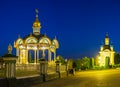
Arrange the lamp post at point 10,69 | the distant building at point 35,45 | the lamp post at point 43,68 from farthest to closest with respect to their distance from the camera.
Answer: the distant building at point 35,45 < the lamp post at point 43,68 < the lamp post at point 10,69

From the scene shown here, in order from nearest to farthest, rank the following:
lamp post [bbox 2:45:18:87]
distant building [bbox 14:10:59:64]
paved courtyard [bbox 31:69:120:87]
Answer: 1. lamp post [bbox 2:45:18:87]
2. paved courtyard [bbox 31:69:120:87]
3. distant building [bbox 14:10:59:64]

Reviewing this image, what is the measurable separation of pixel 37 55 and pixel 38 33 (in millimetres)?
4065

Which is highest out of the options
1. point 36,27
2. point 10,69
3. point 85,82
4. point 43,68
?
point 36,27

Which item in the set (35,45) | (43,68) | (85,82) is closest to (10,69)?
(85,82)

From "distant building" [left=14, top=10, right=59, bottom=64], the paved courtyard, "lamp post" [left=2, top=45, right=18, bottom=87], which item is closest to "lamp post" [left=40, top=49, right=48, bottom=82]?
the paved courtyard

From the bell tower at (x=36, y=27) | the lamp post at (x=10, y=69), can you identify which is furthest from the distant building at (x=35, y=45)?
the lamp post at (x=10, y=69)

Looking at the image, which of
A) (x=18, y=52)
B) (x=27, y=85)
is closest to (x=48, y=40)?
(x=18, y=52)

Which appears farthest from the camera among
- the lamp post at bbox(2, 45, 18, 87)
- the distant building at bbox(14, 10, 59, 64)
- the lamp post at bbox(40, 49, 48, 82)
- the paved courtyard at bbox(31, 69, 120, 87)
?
the distant building at bbox(14, 10, 59, 64)

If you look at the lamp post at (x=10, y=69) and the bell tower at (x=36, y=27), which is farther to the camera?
the bell tower at (x=36, y=27)

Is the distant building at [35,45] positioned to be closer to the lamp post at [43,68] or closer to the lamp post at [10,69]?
the lamp post at [43,68]

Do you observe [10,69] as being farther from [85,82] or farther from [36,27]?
[36,27]

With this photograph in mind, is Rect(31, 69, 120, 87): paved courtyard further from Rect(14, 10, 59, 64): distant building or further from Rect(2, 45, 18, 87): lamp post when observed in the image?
Rect(14, 10, 59, 64): distant building

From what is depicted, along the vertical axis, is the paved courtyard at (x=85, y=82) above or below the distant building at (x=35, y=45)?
below

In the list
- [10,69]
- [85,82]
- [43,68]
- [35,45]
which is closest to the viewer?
[10,69]
